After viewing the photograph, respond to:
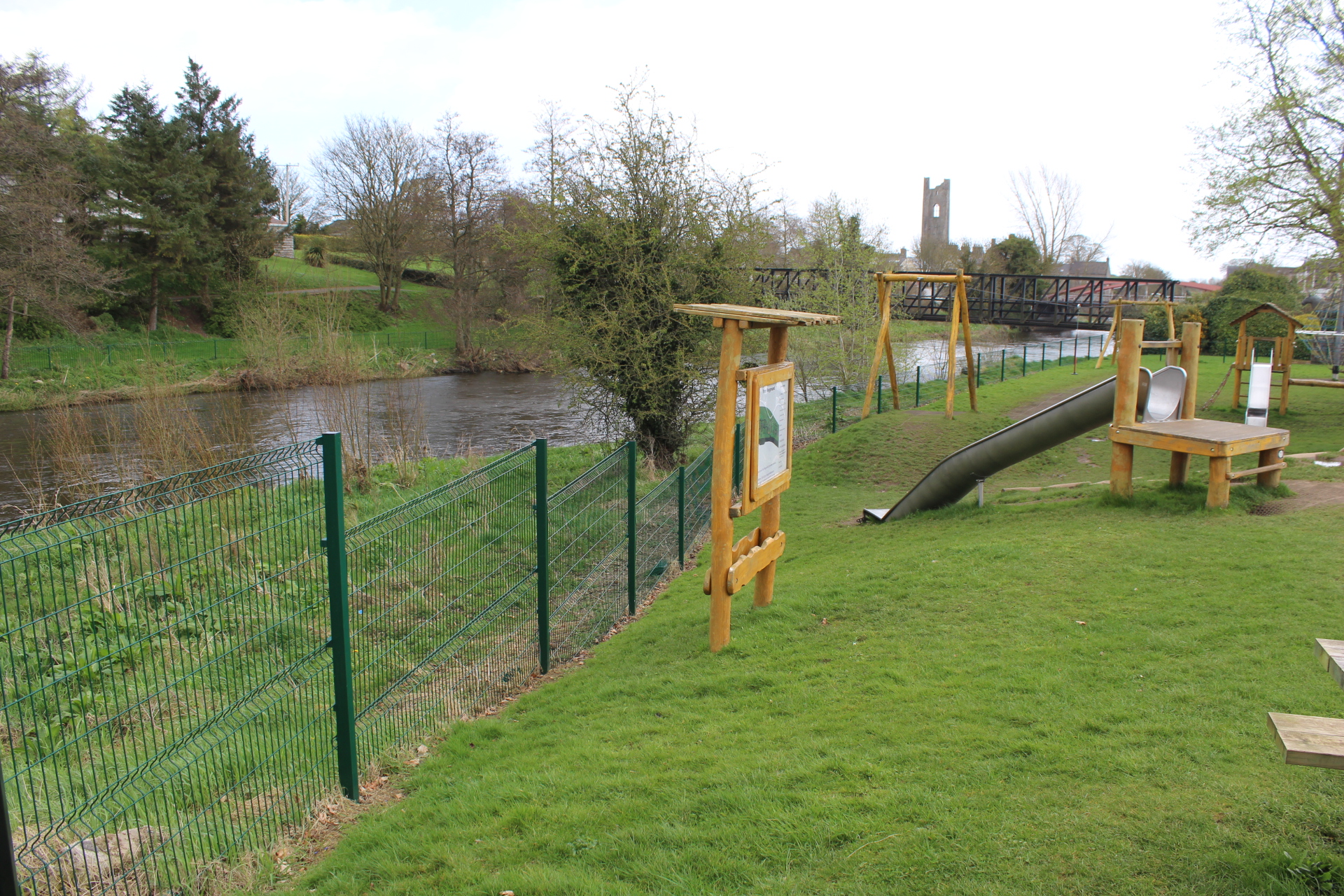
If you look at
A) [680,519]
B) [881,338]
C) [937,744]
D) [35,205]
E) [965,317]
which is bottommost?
[680,519]

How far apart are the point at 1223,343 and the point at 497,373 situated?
30502 mm

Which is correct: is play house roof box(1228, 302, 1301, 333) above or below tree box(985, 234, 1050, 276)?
below

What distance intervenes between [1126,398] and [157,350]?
1457 inches

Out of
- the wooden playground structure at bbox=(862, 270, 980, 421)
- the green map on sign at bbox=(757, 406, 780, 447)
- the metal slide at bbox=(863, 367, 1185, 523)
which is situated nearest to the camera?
the green map on sign at bbox=(757, 406, 780, 447)

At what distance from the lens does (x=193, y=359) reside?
33.2 metres

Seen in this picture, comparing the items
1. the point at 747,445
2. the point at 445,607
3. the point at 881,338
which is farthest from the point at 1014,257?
the point at 445,607

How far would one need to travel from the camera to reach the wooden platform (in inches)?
306

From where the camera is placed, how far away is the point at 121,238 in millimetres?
35656

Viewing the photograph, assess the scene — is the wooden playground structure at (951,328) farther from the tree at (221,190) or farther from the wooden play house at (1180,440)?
the tree at (221,190)

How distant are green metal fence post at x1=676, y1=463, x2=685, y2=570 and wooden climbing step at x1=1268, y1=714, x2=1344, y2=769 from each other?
7.15m

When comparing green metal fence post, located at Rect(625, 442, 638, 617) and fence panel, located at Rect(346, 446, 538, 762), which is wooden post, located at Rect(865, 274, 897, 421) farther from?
fence panel, located at Rect(346, 446, 538, 762)

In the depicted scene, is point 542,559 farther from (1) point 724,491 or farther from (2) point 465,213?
(2) point 465,213

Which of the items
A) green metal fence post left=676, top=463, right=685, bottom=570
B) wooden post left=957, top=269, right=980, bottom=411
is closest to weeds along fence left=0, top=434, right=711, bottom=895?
green metal fence post left=676, top=463, right=685, bottom=570

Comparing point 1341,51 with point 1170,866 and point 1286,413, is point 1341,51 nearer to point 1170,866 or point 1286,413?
point 1286,413
